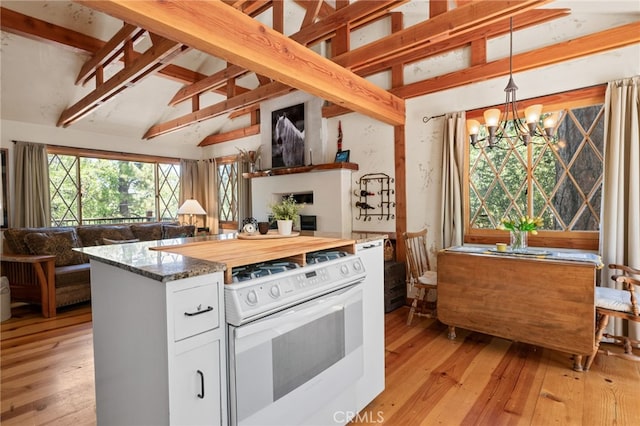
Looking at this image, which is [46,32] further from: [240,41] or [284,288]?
[284,288]

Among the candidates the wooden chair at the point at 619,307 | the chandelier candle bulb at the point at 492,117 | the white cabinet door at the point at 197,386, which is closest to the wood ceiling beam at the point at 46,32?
the white cabinet door at the point at 197,386

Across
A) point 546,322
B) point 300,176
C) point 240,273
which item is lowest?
point 546,322

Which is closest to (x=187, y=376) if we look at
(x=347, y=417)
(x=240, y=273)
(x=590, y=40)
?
(x=240, y=273)

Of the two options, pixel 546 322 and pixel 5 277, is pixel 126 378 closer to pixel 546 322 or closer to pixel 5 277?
pixel 546 322

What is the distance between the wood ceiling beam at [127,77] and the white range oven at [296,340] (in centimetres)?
241

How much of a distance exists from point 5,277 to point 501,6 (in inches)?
200

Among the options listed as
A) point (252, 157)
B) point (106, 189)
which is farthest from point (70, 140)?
point (252, 157)

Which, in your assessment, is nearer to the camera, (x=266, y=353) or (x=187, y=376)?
(x=187, y=376)

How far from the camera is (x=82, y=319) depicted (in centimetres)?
331

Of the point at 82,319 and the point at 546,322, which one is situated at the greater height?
the point at 546,322

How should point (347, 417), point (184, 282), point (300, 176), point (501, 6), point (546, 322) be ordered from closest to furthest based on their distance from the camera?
point (184, 282)
point (347, 417)
point (501, 6)
point (546, 322)
point (300, 176)

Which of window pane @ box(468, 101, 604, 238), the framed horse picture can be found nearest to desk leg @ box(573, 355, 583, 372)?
window pane @ box(468, 101, 604, 238)

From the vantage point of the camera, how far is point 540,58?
113 inches

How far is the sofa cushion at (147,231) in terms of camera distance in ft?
16.0
